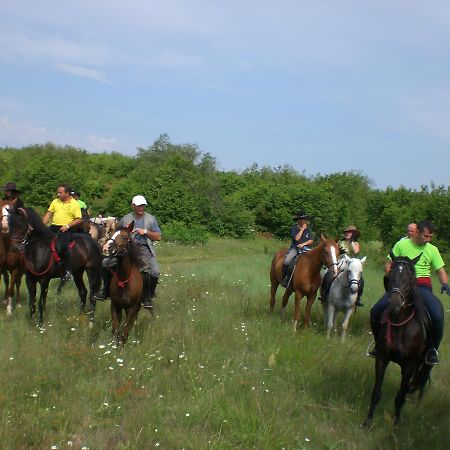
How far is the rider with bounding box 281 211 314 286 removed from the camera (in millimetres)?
12797

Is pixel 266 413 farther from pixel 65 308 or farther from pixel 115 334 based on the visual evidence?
pixel 65 308

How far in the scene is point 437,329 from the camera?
776 cm

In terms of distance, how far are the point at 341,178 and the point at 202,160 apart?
62.9 ft

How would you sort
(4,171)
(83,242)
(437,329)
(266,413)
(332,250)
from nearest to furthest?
(266,413), (437,329), (332,250), (83,242), (4,171)

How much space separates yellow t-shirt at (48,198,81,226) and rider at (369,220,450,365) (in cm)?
655

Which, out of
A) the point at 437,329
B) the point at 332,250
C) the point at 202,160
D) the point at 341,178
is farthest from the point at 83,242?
the point at 341,178

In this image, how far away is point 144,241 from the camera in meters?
10.4

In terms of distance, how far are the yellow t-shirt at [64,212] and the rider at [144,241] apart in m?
1.81

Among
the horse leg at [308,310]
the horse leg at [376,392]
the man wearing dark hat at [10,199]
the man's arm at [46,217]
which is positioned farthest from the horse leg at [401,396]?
the man wearing dark hat at [10,199]

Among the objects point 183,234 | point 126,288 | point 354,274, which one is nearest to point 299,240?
point 354,274

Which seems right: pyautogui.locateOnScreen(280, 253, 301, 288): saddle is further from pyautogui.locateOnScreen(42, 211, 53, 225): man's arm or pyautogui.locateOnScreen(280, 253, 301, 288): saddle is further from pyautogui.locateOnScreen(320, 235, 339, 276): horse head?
pyautogui.locateOnScreen(42, 211, 53, 225): man's arm

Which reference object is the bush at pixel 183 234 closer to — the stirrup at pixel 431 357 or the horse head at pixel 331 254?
the horse head at pixel 331 254

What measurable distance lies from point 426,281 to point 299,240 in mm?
4869

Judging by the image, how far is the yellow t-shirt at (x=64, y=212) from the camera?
1155cm
